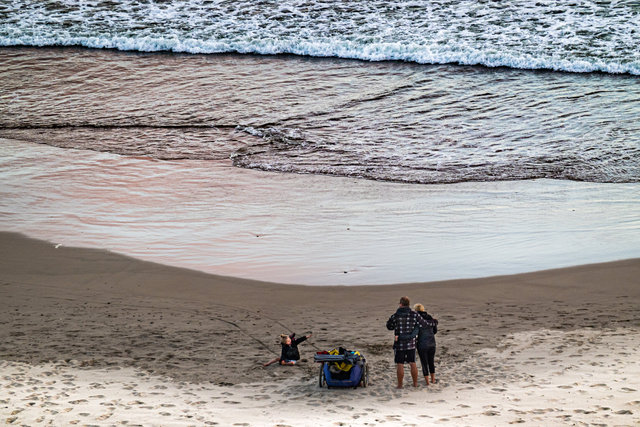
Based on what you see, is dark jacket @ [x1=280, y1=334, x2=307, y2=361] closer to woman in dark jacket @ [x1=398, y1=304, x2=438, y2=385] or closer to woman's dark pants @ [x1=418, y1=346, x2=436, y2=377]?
woman in dark jacket @ [x1=398, y1=304, x2=438, y2=385]

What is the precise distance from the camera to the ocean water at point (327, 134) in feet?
35.9

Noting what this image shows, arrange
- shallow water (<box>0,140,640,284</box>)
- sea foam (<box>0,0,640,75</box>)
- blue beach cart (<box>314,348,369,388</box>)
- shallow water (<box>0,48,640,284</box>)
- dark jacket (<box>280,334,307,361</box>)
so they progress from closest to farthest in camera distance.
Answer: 1. blue beach cart (<box>314,348,369,388</box>)
2. dark jacket (<box>280,334,307,361</box>)
3. shallow water (<box>0,140,640,284</box>)
4. shallow water (<box>0,48,640,284</box>)
5. sea foam (<box>0,0,640,75</box>)

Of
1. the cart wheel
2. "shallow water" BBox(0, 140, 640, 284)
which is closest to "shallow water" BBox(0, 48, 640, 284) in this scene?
"shallow water" BBox(0, 140, 640, 284)

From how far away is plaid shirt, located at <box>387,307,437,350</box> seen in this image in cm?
771

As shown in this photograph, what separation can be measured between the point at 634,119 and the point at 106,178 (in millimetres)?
11455

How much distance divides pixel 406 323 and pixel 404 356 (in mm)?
353

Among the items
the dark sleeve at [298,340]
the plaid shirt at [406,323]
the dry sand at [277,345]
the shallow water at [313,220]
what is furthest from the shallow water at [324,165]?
the plaid shirt at [406,323]

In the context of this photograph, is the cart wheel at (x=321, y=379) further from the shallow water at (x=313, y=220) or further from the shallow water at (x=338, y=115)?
the shallow water at (x=338, y=115)

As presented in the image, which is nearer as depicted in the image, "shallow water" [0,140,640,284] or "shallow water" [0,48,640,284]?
"shallow water" [0,140,640,284]

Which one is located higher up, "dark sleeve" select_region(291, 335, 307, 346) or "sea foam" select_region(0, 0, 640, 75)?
"sea foam" select_region(0, 0, 640, 75)

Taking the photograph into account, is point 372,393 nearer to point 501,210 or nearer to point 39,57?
point 501,210

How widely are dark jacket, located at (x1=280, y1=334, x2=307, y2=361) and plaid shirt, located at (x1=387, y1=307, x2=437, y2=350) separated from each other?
3.41 ft

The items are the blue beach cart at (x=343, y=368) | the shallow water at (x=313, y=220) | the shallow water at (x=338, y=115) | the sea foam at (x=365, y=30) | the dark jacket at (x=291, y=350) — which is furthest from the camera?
the sea foam at (x=365, y=30)

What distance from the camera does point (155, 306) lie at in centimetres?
928
